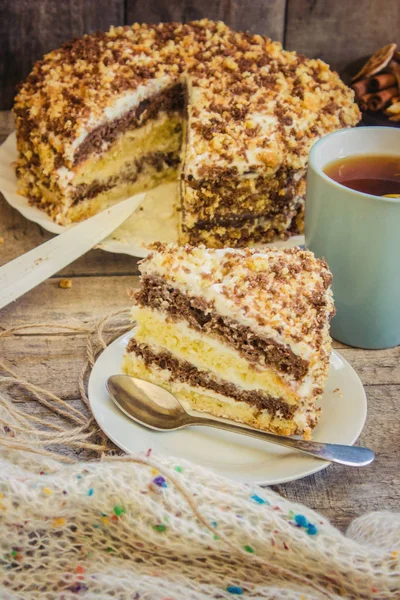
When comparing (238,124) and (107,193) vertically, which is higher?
(238,124)

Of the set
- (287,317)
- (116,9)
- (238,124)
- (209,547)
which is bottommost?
(209,547)

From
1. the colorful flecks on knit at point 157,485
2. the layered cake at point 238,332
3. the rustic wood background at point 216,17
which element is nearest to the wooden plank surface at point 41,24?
the rustic wood background at point 216,17

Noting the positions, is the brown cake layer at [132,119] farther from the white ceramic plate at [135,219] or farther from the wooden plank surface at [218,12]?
the wooden plank surface at [218,12]

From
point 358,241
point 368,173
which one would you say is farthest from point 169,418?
point 368,173

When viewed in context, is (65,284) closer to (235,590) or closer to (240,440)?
(240,440)

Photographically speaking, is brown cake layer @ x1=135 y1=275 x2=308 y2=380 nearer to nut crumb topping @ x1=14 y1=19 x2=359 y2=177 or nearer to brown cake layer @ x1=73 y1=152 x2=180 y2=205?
nut crumb topping @ x1=14 y1=19 x2=359 y2=177

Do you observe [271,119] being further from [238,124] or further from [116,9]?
[116,9]

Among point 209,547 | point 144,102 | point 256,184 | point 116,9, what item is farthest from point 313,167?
point 116,9
